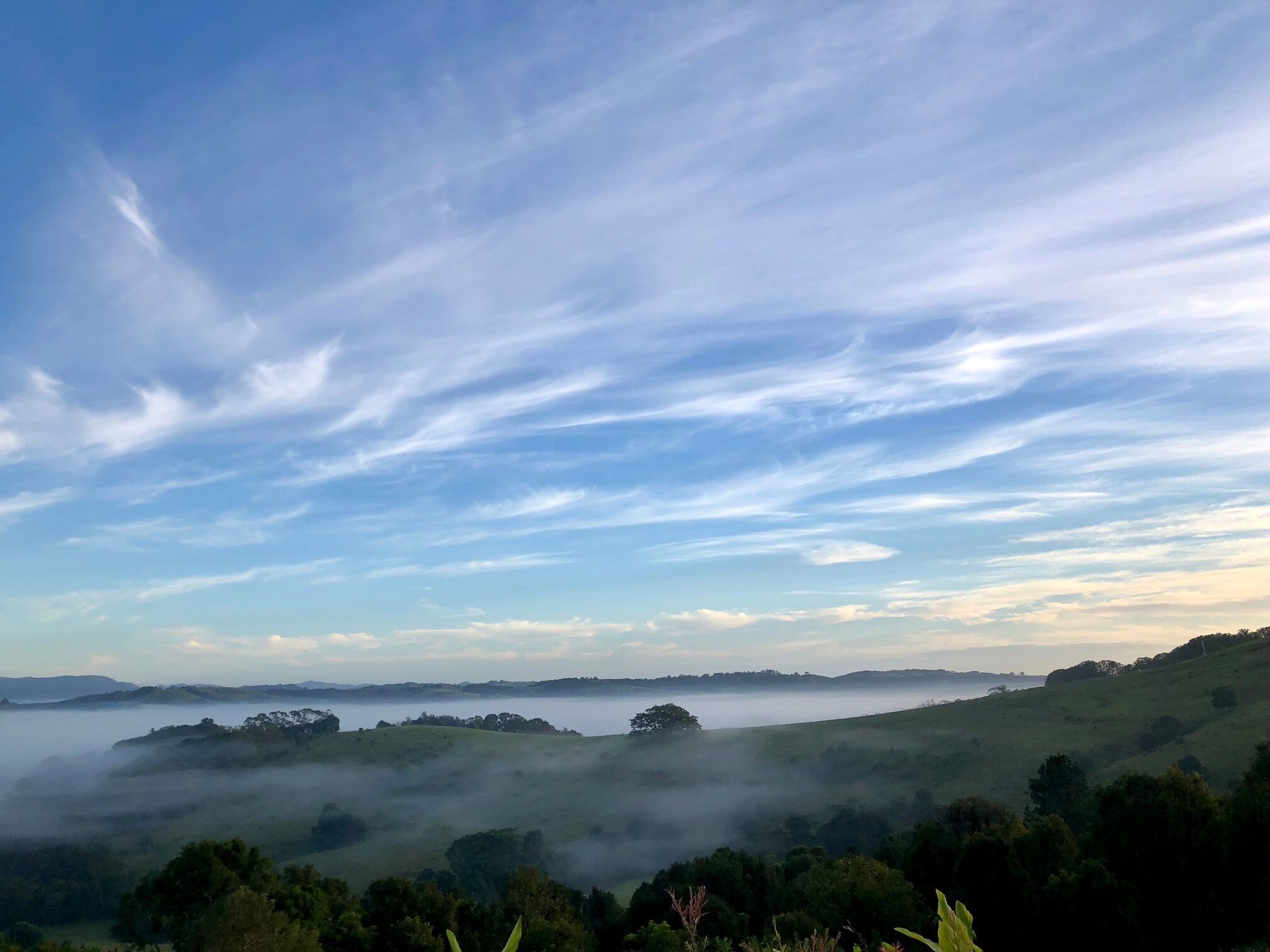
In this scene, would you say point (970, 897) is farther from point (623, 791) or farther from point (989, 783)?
point (623, 791)

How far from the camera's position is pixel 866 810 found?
109m

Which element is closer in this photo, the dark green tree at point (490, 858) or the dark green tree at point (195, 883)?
the dark green tree at point (195, 883)

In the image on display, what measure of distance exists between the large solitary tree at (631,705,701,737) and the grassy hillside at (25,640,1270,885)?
13.7ft

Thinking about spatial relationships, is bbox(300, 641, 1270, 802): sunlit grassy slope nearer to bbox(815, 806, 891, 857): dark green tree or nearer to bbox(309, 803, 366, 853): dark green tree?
bbox(815, 806, 891, 857): dark green tree

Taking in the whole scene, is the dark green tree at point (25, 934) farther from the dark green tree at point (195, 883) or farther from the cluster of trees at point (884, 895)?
the dark green tree at point (195, 883)

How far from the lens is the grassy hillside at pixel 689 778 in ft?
366

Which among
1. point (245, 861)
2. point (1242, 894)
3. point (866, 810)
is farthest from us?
point (866, 810)

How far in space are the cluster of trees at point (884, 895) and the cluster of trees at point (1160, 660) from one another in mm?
117300

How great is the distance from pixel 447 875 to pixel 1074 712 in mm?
89088

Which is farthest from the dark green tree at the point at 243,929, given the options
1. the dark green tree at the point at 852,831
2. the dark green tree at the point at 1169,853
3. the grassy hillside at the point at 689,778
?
the grassy hillside at the point at 689,778

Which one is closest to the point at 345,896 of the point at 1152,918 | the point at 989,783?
the point at 1152,918

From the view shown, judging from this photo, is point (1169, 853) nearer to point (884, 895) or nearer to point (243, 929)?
point (884, 895)

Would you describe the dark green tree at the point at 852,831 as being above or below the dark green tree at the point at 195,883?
below

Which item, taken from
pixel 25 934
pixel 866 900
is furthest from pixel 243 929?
pixel 25 934
